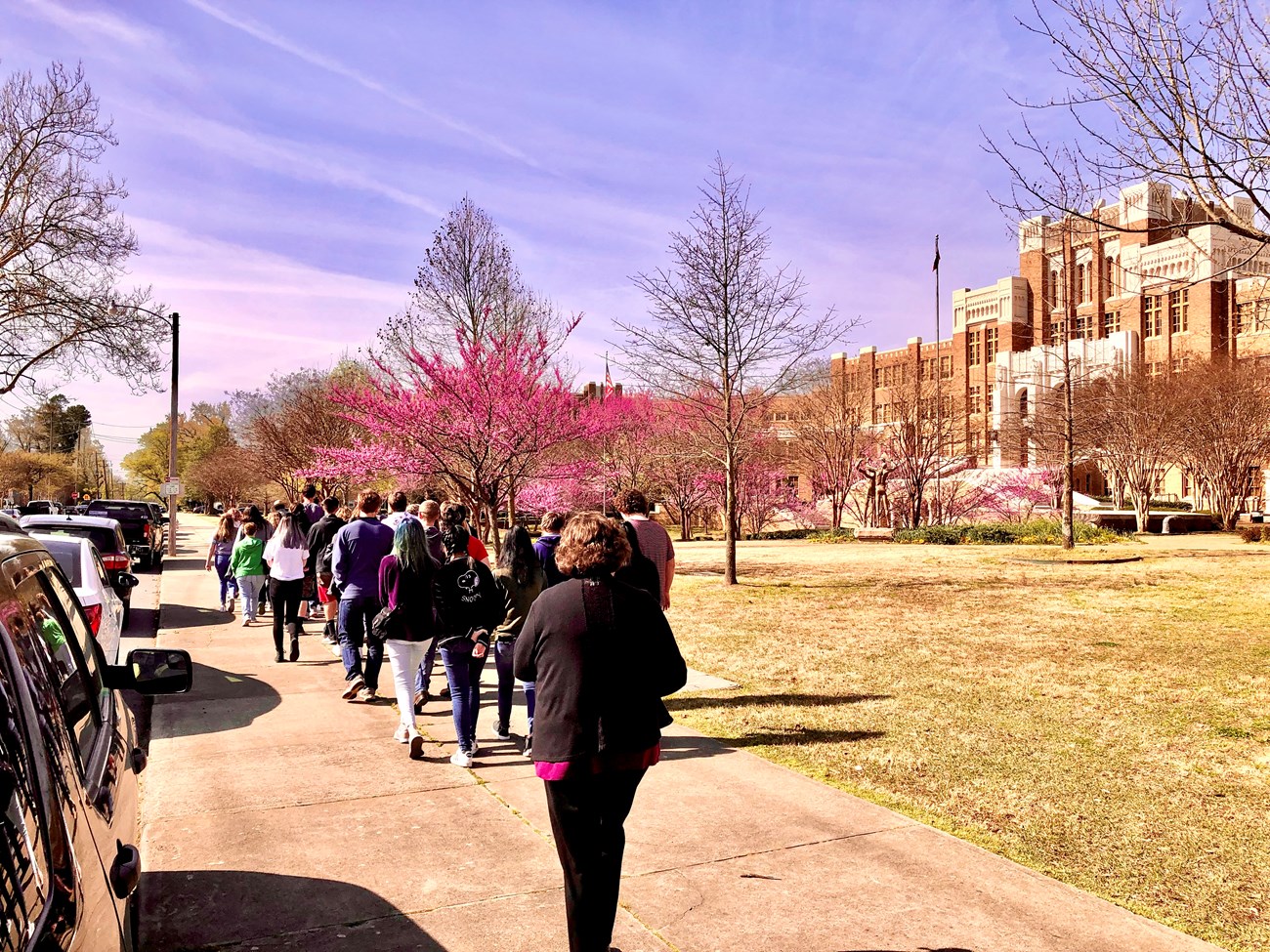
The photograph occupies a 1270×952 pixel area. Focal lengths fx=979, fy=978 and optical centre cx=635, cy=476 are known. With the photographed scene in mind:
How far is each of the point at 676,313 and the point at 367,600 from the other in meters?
10.4

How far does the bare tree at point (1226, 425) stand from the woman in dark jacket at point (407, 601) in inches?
1314

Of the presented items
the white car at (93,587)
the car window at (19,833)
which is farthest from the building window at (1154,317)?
the car window at (19,833)

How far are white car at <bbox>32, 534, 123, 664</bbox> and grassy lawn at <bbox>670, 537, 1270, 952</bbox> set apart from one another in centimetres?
525

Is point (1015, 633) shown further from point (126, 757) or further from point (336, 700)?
point (126, 757)

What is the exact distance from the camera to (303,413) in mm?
43062

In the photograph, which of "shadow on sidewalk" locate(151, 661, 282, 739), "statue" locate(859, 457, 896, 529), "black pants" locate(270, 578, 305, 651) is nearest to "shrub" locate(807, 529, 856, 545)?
"statue" locate(859, 457, 896, 529)

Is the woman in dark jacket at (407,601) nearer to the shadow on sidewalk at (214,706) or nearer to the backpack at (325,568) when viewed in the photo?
the shadow on sidewalk at (214,706)

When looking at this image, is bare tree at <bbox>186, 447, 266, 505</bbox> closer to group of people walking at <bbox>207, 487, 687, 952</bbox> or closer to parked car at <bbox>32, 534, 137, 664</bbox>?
group of people walking at <bbox>207, 487, 687, 952</bbox>

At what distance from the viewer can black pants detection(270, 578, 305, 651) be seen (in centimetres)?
1072

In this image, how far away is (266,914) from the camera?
4219 millimetres

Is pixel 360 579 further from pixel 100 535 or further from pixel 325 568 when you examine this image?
pixel 100 535

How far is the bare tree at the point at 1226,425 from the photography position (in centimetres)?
3291

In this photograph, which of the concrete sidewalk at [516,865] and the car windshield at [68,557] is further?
the car windshield at [68,557]

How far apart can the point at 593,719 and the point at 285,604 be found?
8.41m
